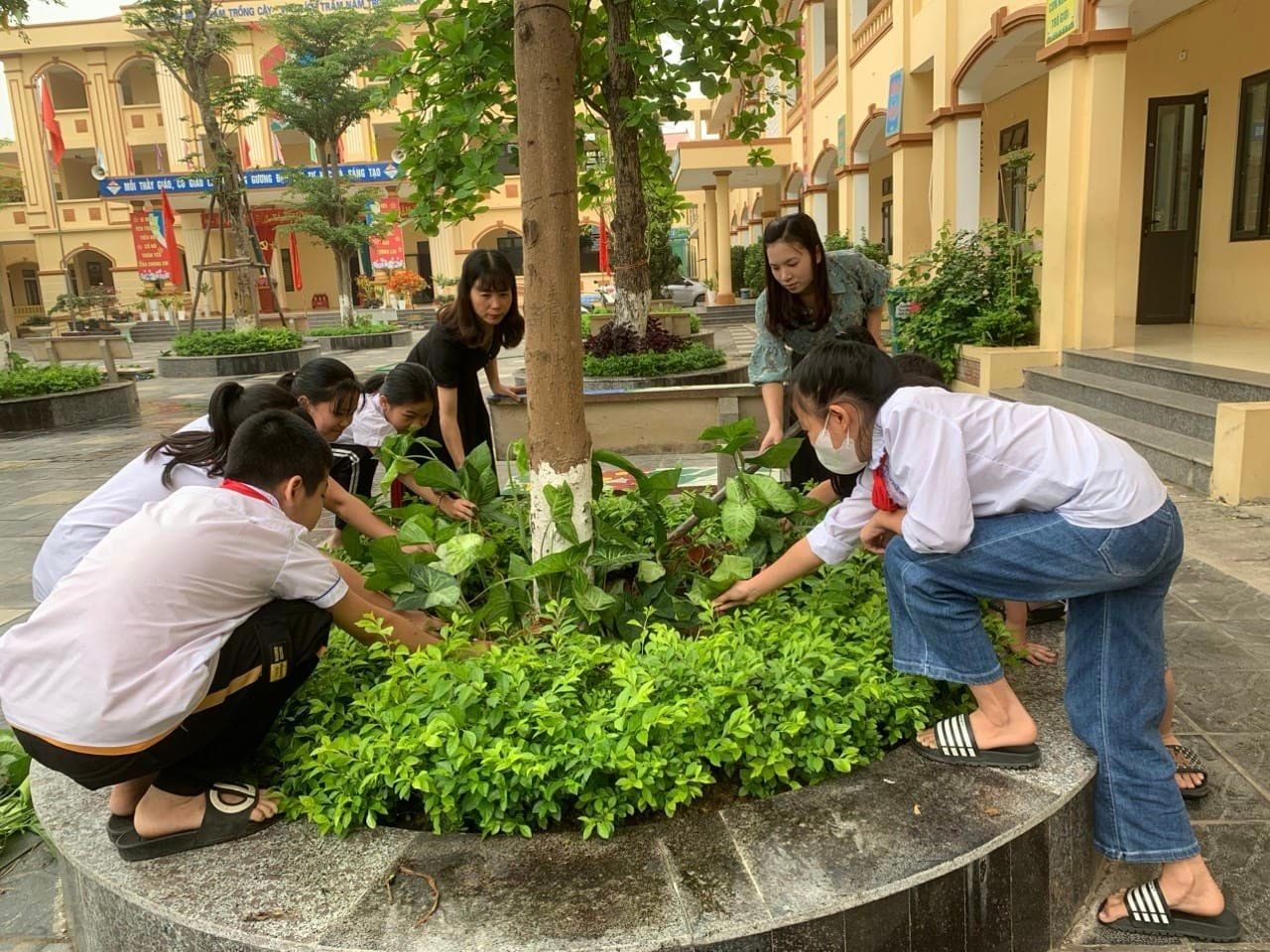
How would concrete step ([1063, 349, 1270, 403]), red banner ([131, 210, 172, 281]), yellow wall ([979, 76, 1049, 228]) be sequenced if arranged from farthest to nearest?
1. red banner ([131, 210, 172, 281])
2. yellow wall ([979, 76, 1049, 228])
3. concrete step ([1063, 349, 1270, 403])

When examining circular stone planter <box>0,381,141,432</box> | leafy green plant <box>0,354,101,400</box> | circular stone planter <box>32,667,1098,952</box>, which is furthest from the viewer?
leafy green plant <box>0,354,101,400</box>

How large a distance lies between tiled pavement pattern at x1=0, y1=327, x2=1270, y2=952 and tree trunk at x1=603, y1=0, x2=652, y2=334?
364 centimetres

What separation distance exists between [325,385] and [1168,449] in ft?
16.5

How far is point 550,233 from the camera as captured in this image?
2.55 meters

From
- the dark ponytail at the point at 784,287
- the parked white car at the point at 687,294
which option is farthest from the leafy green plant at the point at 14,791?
the parked white car at the point at 687,294

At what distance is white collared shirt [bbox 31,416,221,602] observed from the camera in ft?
8.35

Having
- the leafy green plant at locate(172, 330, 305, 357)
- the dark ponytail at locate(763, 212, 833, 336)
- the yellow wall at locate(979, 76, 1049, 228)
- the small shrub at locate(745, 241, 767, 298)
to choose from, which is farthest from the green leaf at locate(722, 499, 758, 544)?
the small shrub at locate(745, 241, 767, 298)

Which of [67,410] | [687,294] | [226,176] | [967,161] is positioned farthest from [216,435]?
[687,294]

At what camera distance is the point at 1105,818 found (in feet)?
6.81

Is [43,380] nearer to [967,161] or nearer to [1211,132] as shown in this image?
[967,161]

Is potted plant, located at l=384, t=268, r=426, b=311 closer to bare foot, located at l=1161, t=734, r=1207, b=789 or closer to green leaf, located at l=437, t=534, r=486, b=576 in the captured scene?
green leaf, located at l=437, t=534, r=486, b=576

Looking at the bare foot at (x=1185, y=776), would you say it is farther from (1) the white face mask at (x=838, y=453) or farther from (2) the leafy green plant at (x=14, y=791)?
(2) the leafy green plant at (x=14, y=791)

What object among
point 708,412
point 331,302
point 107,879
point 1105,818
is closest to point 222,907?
point 107,879

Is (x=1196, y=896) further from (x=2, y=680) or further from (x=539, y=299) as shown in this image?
(x=2, y=680)
